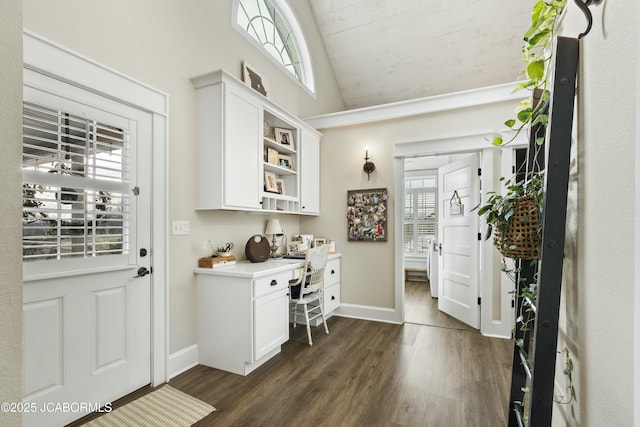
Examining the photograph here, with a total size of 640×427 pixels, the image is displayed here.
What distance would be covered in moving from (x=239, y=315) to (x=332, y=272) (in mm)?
1619

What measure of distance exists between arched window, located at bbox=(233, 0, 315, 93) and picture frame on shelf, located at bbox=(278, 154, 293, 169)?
1227 millimetres

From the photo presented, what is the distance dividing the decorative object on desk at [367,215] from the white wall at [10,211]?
3.56 meters

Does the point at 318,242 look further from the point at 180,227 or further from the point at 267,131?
the point at 180,227

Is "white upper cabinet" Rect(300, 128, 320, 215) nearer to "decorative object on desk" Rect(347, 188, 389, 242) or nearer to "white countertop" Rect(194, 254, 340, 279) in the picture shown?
"decorative object on desk" Rect(347, 188, 389, 242)

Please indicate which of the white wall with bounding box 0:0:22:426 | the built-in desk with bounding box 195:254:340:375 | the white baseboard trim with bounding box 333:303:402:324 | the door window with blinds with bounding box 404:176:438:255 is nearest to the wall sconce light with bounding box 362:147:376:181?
the white baseboard trim with bounding box 333:303:402:324

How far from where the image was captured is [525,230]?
3.63 ft

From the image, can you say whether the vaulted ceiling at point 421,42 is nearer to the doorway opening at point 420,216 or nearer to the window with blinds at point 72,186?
the doorway opening at point 420,216

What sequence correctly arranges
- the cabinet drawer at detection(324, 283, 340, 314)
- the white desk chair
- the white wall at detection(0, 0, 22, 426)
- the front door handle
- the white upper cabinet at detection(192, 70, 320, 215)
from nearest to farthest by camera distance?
the white wall at detection(0, 0, 22, 426) → the front door handle → the white upper cabinet at detection(192, 70, 320, 215) → the white desk chair → the cabinet drawer at detection(324, 283, 340, 314)

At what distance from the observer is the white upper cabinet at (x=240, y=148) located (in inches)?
101

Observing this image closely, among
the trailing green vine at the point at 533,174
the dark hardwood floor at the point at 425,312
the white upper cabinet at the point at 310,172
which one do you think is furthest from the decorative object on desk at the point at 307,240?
the trailing green vine at the point at 533,174

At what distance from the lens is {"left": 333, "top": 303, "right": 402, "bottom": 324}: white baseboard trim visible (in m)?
3.79

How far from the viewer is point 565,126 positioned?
925mm

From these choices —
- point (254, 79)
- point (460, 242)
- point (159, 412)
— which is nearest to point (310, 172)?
point (254, 79)

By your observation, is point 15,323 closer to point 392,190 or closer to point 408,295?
point 392,190
